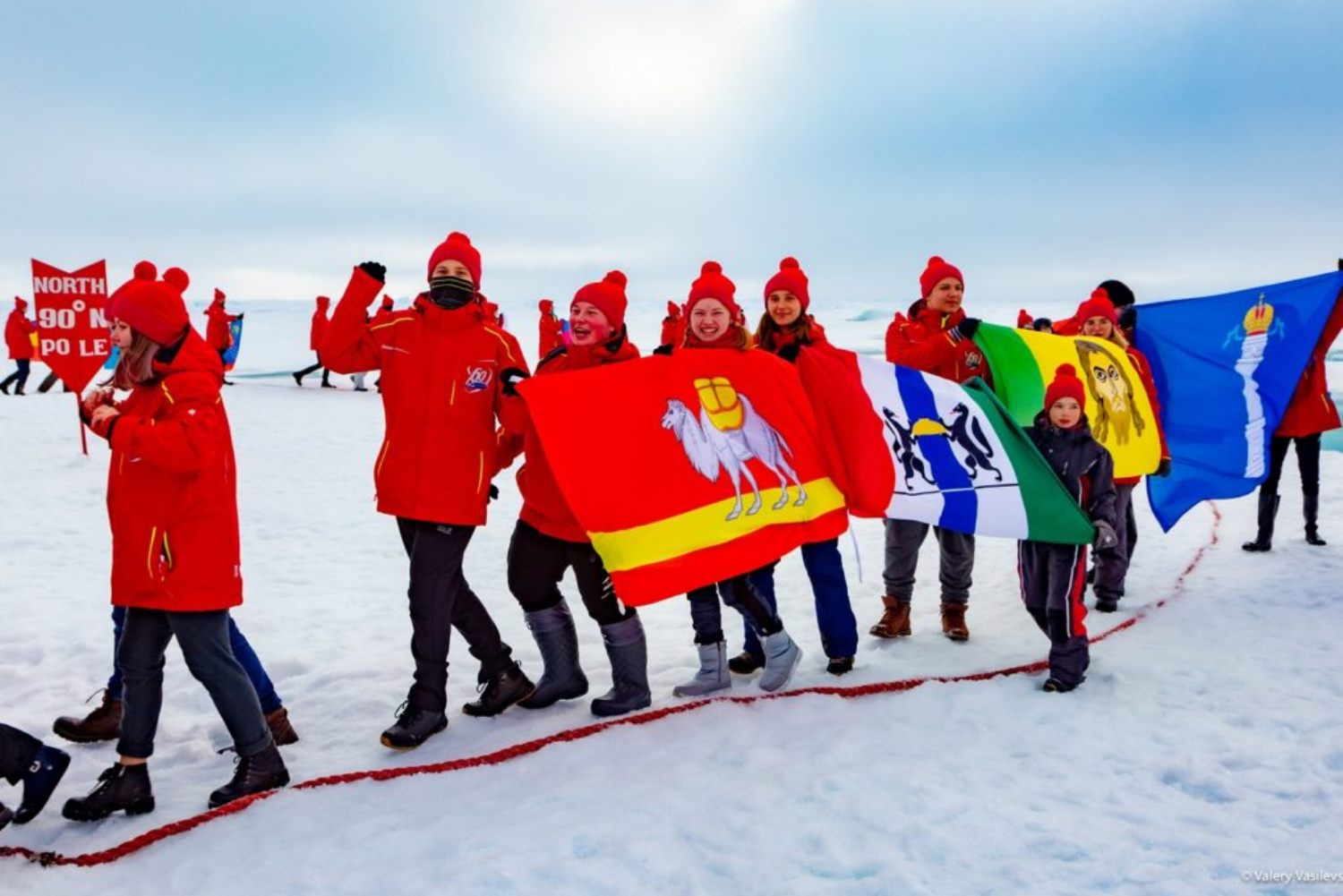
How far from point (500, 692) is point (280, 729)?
97 cm

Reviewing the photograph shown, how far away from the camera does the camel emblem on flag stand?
4.41 meters

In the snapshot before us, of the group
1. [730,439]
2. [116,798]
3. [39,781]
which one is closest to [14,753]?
[39,781]

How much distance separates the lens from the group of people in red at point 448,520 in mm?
3541

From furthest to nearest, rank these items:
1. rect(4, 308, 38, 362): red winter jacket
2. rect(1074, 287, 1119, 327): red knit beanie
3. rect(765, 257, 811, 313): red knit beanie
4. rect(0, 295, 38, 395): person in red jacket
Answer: rect(4, 308, 38, 362): red winter jacket → rect(0, 295, 38, 395): person in red jacket → rect(1074, 287, 1119, 327): red knit beanie → rect(765, 257, 811, 313): red knit beanie

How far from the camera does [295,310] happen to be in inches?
1711

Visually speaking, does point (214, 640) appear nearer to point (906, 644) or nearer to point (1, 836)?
point (1, 836)

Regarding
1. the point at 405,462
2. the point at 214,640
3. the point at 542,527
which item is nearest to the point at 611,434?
the point at 542,527

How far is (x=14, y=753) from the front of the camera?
353cm

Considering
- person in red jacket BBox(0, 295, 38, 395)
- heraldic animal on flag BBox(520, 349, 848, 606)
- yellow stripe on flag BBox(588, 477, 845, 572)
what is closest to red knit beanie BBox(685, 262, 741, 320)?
heraldic animal on flag BBox(520, 349, 848, 606)

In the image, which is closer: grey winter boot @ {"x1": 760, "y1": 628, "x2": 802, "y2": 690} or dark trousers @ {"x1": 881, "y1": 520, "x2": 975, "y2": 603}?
grey winter boot @ {"x1": 760, "y1": 628, "x2": 802, "y2": 690}

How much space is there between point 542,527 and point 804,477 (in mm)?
1269

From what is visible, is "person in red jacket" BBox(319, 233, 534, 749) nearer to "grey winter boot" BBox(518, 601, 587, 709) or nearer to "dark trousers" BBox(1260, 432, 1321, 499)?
"grey winter boot" BBox(518, 601, 587, 709)

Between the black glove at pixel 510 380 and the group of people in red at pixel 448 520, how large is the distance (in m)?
0.02

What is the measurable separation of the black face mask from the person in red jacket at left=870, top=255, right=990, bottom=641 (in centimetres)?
257
